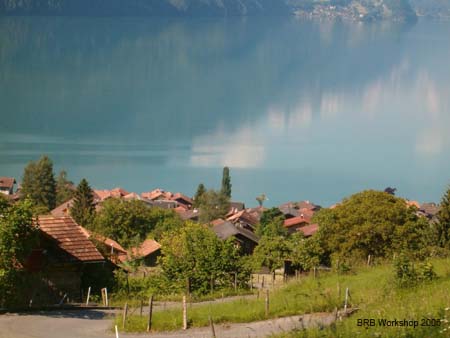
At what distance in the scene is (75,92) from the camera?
8444 cm

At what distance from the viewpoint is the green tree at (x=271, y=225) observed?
24906mm

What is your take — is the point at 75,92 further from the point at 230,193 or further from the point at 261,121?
the point at 230,193

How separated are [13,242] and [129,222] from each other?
1432 centimetres

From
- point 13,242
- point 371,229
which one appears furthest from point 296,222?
point 13,242

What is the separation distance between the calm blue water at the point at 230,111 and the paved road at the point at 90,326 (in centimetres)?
2879

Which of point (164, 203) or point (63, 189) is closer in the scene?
point (164, 203)

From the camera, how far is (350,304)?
668cm

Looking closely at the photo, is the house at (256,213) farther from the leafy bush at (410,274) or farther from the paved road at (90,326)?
the leafy bush at (410,274)

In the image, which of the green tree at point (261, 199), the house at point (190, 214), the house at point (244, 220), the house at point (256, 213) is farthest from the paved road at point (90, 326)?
the green tree at point (261, 199)

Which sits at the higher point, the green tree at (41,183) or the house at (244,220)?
the green tree at (41,183)

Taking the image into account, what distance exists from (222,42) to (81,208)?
127091 millimetres

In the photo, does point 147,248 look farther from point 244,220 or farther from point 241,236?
point 244,220

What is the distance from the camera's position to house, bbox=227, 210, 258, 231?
27.8 meters

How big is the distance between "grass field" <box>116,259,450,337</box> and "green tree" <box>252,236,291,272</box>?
558cm
